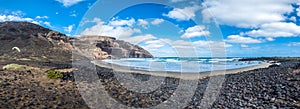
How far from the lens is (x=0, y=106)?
1157cm

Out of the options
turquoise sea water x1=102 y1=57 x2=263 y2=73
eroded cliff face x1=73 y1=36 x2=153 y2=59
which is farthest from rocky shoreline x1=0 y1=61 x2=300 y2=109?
eroded cliff face x1=73 y1=36 x2=153 y2=59

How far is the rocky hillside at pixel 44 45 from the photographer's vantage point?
184ft

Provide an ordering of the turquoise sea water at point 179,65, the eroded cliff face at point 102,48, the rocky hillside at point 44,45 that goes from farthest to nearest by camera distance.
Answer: the eroded cliff face at point 102,48, the rocky hillside at point 44,45, the turquoise sea water at point 179,65

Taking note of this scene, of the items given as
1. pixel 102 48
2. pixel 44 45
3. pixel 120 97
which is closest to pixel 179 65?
pixel 120 97

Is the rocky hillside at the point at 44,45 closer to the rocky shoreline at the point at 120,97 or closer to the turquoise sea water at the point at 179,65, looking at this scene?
the turquoise sea water at the point at 179,65

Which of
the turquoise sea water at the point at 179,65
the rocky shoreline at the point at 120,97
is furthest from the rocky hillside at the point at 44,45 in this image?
the rocky shoreline at the point at 120,97

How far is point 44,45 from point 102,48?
4991 centimetres

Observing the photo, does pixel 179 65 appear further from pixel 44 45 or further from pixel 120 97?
pixel 44 45

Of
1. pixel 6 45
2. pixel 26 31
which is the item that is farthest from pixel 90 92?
pixel 26 31

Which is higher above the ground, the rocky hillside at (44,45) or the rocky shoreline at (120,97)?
the rocky hillside at (44,45)

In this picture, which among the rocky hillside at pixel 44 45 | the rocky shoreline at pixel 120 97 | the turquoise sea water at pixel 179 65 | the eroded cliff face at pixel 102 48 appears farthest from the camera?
the eroded cliff face at pixel 102 48

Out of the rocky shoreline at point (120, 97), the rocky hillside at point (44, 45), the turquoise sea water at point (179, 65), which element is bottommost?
the rocky shoreline at point (120, 97)

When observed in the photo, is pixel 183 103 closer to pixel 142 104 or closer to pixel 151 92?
pixel 142 104

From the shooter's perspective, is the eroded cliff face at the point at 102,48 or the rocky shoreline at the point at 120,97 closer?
the rocky shoreline at the point at 120,97
